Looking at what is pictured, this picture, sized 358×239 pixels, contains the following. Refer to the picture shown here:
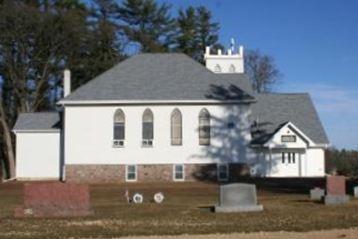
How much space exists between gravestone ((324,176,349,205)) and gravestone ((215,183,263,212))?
447cm

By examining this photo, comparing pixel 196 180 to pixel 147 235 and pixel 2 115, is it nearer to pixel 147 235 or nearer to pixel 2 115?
pixel 2 115

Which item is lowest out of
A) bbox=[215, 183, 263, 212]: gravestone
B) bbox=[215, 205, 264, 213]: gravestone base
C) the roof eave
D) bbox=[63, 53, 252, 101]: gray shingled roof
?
bbox=[215, 205, 264, 213]: gravestone base

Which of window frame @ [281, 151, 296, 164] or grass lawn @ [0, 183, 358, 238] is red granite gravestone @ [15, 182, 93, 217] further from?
window frame @ [281, 151, 296, 164]

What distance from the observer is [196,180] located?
56938mm

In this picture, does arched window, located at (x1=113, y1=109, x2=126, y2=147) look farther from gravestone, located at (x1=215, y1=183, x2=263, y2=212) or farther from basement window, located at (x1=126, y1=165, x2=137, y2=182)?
gravestone, located at (x1=215, y1=183, x2=263, y2=212)

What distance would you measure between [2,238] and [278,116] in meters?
45.9

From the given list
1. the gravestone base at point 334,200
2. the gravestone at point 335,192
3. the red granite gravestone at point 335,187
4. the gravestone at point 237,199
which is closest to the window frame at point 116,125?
the gravestone at point 335,192

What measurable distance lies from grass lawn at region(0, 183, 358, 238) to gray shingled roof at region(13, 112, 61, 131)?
2555cm

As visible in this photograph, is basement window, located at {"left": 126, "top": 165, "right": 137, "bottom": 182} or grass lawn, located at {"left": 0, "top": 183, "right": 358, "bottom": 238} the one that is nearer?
grass lawn, located at {"left": 0, "top": 183, "right": 358, "bottom": 238}

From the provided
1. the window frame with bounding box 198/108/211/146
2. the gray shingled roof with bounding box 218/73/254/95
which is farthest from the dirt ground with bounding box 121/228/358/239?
the gray shingled roof with bounding box 218/73/254/95

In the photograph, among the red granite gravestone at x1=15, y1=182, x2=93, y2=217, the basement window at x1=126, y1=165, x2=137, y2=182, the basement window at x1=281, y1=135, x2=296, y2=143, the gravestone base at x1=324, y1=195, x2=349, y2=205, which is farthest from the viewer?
the basement window at x1=281, y1=135, x2=296, y2=143

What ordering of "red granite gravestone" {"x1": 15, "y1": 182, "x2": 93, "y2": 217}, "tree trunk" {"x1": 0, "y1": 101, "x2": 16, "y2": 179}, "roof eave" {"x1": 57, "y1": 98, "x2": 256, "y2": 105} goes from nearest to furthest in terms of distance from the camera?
"red granite gravestone" {"x1": 15, "y1": 182, "x2": 93, "y2": 217}, "roof eave" {"x1": 57, "y1": 98, "x2": 256, "y2": 105}, "tree trunk" {"x1": 0, "y1": 101, "x2": 16, "y2": 179}

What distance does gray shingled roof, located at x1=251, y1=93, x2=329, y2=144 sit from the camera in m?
62.1

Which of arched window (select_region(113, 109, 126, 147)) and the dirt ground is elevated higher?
arched window (select_region(113, 109, 126, 147))
